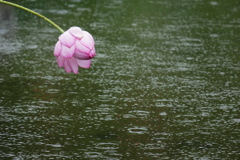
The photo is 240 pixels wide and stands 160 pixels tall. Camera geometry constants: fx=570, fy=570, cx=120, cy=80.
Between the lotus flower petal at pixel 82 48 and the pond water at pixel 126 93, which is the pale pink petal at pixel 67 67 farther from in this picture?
the pond water at pixel 126 93

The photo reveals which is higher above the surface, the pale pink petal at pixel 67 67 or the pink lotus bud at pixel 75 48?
the pink lotus bud at pixel 75 48

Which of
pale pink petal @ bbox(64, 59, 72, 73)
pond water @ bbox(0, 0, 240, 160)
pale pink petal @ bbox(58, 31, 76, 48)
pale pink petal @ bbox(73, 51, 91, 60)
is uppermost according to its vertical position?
pale pink petal @ bbox(58, 31, 76, 48)

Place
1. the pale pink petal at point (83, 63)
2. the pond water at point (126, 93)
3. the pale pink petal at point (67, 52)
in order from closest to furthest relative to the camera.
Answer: the pale pink petal at point (67, 52) → the pale pink petal at point (83, 63) → the pond water at point (126, 93)

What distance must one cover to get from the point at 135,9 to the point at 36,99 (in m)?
10.2

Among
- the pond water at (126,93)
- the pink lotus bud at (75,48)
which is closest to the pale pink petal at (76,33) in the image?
the pink lotus bud at (75,48)

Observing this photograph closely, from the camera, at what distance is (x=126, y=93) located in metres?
7.17

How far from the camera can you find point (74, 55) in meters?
1.67

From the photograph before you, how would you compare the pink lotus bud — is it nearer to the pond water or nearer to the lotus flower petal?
the lotus flower petal

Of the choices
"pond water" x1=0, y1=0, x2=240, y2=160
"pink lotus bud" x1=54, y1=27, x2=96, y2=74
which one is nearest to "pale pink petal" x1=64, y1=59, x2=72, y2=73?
"pink lotus bud" x1=54, y1=27, x2=96, y2=74

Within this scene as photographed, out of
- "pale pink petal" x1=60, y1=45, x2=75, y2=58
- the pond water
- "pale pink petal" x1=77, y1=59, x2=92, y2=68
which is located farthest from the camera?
the pond water

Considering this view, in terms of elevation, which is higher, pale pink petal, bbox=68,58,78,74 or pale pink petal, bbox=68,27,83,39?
pale pink petal, bbox=68,27,83,39

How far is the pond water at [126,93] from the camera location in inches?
200

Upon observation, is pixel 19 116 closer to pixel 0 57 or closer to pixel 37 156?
pixel 37 156

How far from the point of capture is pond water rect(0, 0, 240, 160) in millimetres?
5078
